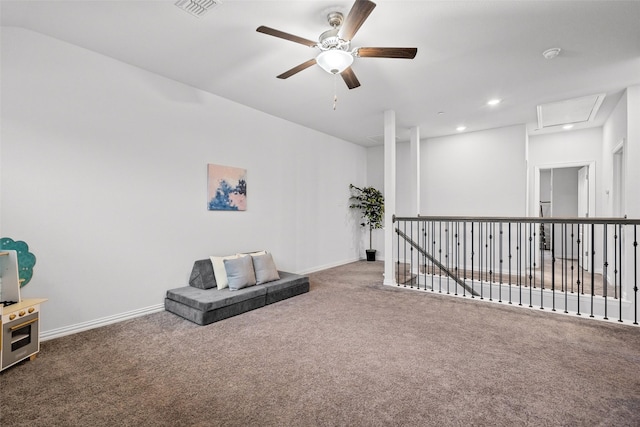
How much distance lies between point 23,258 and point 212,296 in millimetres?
1711

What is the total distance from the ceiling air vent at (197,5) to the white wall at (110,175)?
1438 millimetres

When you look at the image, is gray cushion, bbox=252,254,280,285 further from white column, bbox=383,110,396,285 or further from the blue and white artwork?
white column, bbox=383,110,396,285

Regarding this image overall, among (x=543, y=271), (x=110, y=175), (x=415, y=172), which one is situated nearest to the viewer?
(x=110, y=175)

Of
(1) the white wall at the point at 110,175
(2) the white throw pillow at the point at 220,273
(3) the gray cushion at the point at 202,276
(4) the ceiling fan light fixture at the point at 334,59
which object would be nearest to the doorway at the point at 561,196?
(4) the ceiling fan light fixture at the point at 334,59

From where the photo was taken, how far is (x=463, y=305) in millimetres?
3820

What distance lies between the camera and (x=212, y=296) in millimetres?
3420

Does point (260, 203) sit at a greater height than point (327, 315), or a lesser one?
greater

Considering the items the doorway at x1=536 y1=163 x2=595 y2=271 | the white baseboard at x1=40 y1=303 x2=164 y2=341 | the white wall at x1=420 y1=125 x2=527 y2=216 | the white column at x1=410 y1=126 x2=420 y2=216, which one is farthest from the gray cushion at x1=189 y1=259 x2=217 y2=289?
the doorway at x1=536 y1=163 x2=595 y2=271

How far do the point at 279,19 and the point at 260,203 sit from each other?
2889 mm

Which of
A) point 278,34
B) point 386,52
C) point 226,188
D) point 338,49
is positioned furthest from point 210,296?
point 386,52

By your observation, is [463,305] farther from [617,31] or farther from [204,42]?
A: [204,42]

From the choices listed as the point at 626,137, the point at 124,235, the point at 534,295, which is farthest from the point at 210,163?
the point at 626,137

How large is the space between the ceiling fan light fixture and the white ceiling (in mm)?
336

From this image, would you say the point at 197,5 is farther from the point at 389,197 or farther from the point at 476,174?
the point at 476,174
